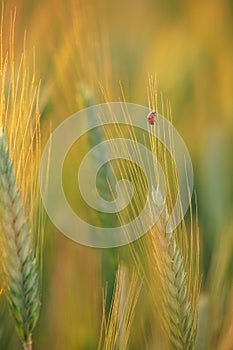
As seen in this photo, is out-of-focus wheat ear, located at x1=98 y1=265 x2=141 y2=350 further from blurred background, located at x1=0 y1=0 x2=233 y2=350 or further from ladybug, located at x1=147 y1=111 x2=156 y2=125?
ladybug, located at x1=147 y1=111 x2=156 y2=125

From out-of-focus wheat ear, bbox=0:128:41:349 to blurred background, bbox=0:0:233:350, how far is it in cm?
16

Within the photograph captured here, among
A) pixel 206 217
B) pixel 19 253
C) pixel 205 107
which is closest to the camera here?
pixel 19 253

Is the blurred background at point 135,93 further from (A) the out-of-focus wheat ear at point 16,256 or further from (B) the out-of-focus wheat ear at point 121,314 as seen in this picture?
(A) the out-of-focus wheat ear at point 16,256

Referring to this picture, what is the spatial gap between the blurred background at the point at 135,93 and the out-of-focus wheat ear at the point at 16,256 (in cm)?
16

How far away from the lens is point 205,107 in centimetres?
111

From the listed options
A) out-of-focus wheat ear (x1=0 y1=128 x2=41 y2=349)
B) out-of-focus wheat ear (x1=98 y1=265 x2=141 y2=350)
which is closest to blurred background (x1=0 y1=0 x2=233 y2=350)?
out-of-focus wheat ear (x1=98 y1=265 x2=141 y2=350)

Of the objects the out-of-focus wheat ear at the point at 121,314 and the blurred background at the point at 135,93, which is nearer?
the out-of-focus wheat ear at the point at 121,314

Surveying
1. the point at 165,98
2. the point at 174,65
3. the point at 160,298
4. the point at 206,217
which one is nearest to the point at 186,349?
the point at 160,298

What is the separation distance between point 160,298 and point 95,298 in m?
0.13

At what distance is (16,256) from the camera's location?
68cm

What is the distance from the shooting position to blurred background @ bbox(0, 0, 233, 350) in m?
0.87

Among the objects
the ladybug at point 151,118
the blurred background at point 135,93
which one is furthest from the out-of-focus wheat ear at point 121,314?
the ladybug at point 151,118

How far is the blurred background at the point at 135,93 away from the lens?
867mm

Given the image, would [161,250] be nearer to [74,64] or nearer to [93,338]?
[93,338]
